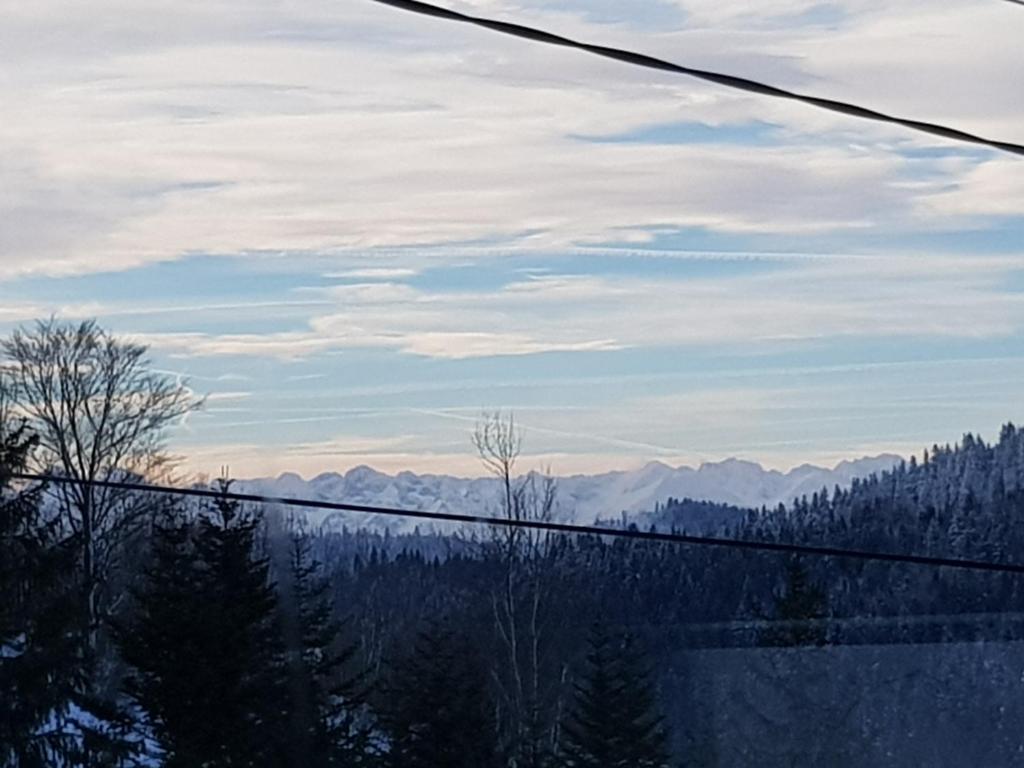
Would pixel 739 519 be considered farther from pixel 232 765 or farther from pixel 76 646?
pixel 76 646

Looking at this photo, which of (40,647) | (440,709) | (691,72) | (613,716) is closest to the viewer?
(691,72)

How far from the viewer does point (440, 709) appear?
504 inches

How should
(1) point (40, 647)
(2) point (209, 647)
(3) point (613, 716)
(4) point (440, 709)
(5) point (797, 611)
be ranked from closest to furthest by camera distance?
(5) point (797, 611) < (3) point (613, 716) < (4) point (440, 709) < (2) point (209, 647) < (1) point (40, 647)

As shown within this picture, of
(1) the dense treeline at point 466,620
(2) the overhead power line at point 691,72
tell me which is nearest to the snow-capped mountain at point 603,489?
(1) the dense treeline at point 466,620

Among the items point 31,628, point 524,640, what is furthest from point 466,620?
point 31,628

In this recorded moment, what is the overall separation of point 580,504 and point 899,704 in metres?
4.80

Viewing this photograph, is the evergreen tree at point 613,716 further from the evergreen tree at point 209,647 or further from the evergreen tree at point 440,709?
the evergreen tree at point 209,647

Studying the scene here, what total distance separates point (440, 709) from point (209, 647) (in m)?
1.87

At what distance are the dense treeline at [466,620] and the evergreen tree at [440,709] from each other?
19 millimetres

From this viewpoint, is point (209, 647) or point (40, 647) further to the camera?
point (40, 647)

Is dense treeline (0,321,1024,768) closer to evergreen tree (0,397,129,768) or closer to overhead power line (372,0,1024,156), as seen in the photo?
evergreen tree (0,397,129,768)

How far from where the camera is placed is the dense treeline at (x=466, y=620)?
471 inches

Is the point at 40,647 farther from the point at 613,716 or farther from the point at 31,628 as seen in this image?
the point at 613,716

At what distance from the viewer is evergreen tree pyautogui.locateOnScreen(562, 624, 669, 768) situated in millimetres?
12289
